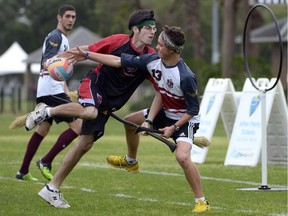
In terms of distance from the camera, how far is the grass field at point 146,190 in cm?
1009

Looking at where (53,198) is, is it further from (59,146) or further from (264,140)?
(264,140)

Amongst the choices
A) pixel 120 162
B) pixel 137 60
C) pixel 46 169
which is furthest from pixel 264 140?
pixel 46 169

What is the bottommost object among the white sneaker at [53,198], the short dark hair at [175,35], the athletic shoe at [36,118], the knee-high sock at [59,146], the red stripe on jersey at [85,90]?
the knee-high sock at [59,146]

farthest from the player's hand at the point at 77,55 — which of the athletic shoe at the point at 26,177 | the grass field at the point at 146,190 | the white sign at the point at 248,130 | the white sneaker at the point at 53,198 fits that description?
the white sign at the point at 248,130

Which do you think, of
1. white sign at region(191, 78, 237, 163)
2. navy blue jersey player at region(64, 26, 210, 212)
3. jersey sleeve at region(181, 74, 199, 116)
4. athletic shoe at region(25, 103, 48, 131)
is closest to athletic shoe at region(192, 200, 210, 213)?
navy blue jersey player at region(64, 26, 210, 212)

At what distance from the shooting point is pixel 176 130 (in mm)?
10062

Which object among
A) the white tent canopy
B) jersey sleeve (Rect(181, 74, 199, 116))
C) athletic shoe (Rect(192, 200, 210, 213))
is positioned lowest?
the white tent canopy

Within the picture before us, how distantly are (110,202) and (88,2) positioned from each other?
7438 centimetres

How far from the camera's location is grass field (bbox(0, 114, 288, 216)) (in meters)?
10.1

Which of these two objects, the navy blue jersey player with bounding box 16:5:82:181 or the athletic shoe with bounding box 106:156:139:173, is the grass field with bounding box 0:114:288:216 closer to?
the navy blue jersey player with bounding box 16:5:82:181

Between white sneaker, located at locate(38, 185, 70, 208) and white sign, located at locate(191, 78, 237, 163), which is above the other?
white sneaker, located at locate(38, 185, 70, 208)

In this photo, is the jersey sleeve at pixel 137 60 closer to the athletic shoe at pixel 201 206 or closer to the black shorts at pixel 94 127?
the black shorts at pixel 94 127

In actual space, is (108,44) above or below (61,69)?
above

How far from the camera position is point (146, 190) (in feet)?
39.9
